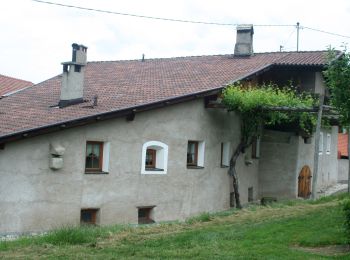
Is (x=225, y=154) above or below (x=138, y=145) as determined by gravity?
below

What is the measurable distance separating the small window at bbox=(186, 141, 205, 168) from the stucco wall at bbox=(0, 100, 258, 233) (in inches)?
8.6

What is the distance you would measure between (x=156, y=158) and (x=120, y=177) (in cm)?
160

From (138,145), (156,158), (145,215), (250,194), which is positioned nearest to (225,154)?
(250,194)

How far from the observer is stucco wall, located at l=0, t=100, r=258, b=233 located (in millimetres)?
13023

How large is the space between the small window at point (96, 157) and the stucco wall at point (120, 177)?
0.55ft

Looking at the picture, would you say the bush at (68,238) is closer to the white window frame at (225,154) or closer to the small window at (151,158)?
the small window at (151,158)

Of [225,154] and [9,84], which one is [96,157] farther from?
[9,84]

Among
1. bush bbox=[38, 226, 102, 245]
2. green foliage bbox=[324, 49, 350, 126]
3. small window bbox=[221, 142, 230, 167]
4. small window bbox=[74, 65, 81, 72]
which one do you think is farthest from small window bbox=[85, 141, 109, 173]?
green foliage bbox=[324, 49, 350, 126]

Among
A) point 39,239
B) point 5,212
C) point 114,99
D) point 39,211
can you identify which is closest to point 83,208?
point 39,211

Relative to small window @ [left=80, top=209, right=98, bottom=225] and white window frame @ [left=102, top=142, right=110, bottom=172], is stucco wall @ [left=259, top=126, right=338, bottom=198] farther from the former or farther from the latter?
small window @ [left=80, top=209, right=98, bottom=225]

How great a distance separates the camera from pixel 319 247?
891 cm

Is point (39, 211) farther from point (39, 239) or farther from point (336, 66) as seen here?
point (336, 66)

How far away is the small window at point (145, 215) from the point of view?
15.6 meters

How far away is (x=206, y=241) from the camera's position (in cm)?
935
